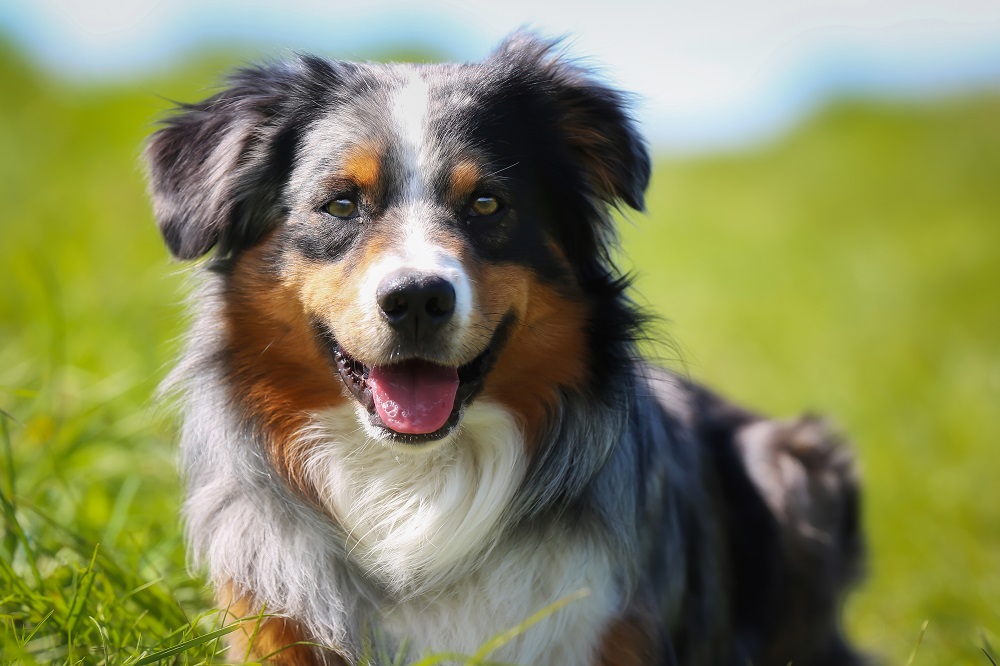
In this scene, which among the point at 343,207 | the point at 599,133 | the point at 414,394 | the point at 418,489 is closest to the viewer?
the point at 414,394

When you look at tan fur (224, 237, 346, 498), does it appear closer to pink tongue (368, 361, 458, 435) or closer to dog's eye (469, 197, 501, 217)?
pink tongue (368, 361, 458, 435)

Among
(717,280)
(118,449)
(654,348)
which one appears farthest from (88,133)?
(654,348)

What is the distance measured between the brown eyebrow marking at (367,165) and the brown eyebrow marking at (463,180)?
23cm

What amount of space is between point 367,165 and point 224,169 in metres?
A: 0.52

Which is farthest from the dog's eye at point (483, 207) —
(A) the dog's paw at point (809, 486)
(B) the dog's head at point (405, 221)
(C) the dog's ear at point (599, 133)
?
(A) the dog's paw at point (809, 486)

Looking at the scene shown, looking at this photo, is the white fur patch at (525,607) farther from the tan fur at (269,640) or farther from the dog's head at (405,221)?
the dog's head at (405,221)

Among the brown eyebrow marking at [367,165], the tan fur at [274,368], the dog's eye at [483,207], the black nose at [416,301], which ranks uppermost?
the brown eyebrow marking at [367,165]

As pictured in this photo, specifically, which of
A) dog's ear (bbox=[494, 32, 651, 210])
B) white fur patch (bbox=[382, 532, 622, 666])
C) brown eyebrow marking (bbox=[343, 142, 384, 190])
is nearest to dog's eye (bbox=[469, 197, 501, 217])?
brown eyebrow marking (bbox=[343, 142, 384, 190])

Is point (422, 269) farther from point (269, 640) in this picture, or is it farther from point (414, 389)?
point (269, 640)

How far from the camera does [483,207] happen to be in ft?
9.78

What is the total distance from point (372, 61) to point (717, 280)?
818 cm

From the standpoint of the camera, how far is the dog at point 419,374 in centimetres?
289

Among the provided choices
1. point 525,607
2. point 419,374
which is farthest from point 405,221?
point 525,607

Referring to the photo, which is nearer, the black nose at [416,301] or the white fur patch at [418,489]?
the black nose at [416,301]
